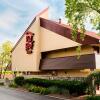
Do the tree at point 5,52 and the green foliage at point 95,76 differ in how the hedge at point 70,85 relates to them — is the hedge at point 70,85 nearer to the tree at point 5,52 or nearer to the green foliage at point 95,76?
the green foliage at point 95,76

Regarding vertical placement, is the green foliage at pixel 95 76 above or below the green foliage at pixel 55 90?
above

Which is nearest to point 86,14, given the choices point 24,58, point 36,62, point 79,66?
point 79,66

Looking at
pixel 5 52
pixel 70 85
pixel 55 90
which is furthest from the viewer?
pixel 5 52

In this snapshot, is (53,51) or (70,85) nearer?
(70,85)

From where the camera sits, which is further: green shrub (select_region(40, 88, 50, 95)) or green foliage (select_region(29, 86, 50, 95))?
green foliage (select_region(29, 86, 50, 95))

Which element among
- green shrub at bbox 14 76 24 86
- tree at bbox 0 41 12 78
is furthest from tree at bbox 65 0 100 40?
tree at bbox 0 41 12 78

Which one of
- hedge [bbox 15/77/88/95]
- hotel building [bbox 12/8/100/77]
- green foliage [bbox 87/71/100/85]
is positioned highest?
hotel building [bbox 12/8/100/77]

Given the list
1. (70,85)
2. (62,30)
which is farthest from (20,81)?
(70,85)

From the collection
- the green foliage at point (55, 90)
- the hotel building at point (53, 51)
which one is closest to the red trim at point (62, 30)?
the hotel building at point (53, 51)

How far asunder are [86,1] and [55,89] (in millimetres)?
9266

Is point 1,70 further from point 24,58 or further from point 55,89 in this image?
point 55,89

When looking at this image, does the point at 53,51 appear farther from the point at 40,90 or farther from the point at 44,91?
the point at 44,91

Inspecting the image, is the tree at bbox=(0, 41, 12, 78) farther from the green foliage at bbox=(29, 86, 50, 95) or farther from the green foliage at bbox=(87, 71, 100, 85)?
the green foliage at bbox=(87, 71, 100, 85)

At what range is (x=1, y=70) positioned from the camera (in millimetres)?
75438
